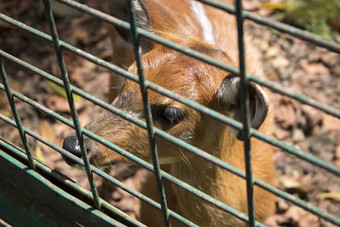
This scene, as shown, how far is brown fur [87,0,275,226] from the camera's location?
257 cm

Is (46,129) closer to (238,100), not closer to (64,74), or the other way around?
(238,100)

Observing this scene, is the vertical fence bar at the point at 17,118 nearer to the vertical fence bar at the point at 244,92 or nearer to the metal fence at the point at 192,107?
the metal fence at the point at 192,107

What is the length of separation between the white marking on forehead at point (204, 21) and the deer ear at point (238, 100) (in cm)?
111

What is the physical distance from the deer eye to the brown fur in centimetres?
3

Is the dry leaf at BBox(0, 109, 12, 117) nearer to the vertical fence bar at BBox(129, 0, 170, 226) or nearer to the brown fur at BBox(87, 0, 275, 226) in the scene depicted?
the brown fur at BBox(87, 0, 275, 226)

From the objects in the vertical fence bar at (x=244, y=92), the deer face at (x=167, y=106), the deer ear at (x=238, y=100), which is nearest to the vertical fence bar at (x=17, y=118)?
the deer face at (x=167, y=106)

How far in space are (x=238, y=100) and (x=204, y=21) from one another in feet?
5.19

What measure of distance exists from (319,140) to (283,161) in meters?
0.39

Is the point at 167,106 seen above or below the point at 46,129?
below

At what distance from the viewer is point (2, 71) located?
2.03 metres

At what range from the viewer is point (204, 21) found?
12.9 feet

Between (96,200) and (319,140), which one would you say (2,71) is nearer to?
(96,200)

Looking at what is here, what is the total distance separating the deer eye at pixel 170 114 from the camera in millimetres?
2562

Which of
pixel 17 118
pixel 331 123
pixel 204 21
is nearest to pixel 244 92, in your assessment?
pixel 17 118
